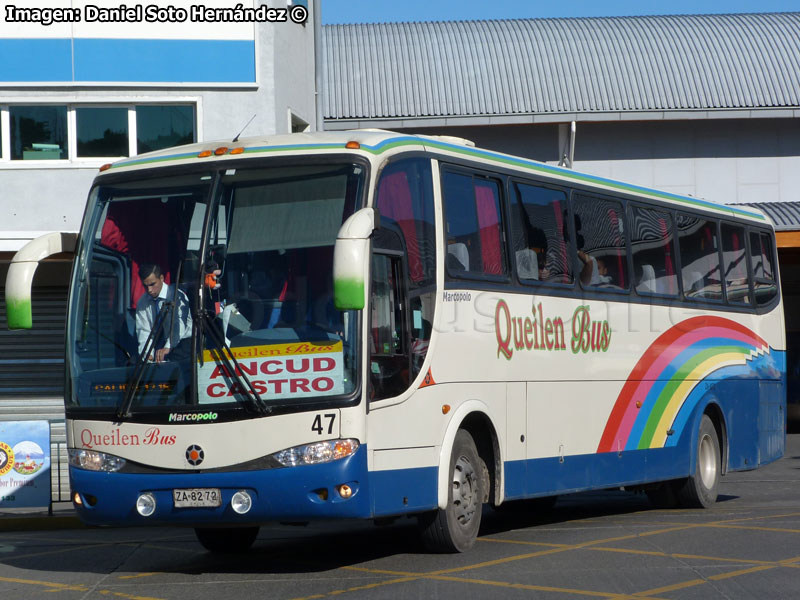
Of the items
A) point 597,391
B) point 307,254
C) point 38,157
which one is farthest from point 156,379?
point 38,157

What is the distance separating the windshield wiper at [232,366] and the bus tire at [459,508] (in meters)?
1.86

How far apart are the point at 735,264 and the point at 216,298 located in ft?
27.4

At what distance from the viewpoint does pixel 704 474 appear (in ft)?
48.4

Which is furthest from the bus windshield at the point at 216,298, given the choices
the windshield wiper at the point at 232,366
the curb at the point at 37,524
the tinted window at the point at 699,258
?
the tinted window at the point at 699,258

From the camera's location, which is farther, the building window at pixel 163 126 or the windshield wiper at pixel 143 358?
the building window at pixel 163 126

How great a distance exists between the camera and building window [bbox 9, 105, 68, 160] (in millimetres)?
18547

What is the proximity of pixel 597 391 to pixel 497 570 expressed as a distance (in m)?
3.56

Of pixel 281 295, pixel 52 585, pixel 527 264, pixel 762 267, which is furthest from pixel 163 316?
pixel 762 267

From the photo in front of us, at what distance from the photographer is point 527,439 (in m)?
11.3

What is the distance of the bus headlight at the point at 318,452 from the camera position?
8.79m

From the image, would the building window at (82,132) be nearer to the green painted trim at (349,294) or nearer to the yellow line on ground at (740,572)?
the green painted trim at (349,294)

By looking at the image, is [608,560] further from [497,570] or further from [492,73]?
[492,73]

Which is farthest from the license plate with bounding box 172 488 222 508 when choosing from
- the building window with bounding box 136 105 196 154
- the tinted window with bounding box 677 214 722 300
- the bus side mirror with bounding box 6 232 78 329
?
the building window with bounding box 136 105 196 154

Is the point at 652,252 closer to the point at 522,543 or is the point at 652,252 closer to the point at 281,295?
the point at 522,543
